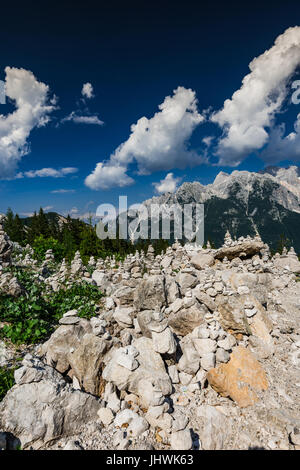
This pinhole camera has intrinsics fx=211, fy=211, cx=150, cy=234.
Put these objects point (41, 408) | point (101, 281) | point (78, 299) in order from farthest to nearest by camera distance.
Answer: point (101, 281), point (78, 299), point (41, 408)

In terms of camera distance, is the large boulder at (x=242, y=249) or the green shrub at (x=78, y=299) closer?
the green shrub at (x=78, y=299)

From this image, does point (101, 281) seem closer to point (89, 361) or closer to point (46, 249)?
point (89, 361)

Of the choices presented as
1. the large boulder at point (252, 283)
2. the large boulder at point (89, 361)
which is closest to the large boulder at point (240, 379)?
the large boulder at point (252, 283)

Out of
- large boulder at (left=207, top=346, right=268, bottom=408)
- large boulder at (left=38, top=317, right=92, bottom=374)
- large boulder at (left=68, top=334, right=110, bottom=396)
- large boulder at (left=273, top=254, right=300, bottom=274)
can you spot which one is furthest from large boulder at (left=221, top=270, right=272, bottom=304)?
large boulder at (left=273, top=254, right=300, bottom=274)

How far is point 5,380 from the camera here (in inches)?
261

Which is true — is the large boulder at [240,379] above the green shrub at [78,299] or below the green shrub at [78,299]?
below

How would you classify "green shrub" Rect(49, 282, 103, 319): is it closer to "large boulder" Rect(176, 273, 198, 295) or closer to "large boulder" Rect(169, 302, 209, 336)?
"large boulder" Rect(169, 302, 209, 336)

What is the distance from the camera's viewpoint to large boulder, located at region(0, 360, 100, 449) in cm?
552

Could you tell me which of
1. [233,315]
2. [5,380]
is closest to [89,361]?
[5,380]

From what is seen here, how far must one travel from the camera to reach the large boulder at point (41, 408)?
552 cm

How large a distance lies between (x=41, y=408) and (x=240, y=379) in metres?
6.43

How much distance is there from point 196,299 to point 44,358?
699cm

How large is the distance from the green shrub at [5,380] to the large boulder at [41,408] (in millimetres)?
601

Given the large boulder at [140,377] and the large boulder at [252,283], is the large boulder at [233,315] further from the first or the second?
the large boulder at [140,377]
